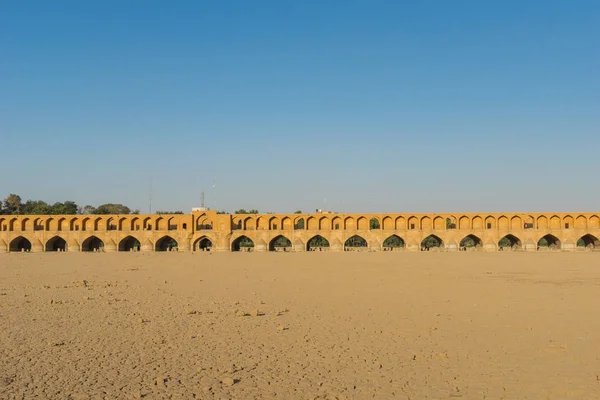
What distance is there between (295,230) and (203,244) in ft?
29.2

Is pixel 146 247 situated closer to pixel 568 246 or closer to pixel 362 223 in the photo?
pixel 362 223

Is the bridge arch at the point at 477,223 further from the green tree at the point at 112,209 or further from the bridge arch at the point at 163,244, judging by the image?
the green tree at the point at 112,209

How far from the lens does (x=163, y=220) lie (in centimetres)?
4956

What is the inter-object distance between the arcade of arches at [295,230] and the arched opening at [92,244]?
18 centimetres

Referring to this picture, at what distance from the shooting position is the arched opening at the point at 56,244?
1964 inches

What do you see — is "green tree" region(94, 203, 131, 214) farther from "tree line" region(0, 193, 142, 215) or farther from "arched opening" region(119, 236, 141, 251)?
"arched opening" region(119, 236, 141, 251)

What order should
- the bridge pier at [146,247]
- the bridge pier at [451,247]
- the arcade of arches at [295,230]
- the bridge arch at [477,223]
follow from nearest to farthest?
the arcade of arches at [295,230]
the bridge pier at [451,247]
the bridge arch at [477,223]
the bridge pier at [146,247]

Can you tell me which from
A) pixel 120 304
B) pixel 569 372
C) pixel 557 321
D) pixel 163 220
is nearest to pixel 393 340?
pixel 569 372

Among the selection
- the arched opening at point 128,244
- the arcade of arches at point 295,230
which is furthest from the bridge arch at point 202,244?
the arched opening at point 128,244

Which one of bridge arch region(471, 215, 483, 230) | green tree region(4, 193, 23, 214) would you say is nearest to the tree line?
green tree region(4, 193, 23, 214)

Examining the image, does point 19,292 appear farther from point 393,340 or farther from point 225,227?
point 225,227

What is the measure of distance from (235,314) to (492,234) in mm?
40082

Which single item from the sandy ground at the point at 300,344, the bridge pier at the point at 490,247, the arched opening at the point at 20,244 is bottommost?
the arched opening at the point at 20,244

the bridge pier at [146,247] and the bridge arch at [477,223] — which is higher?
the bridge arch at [477,223]
